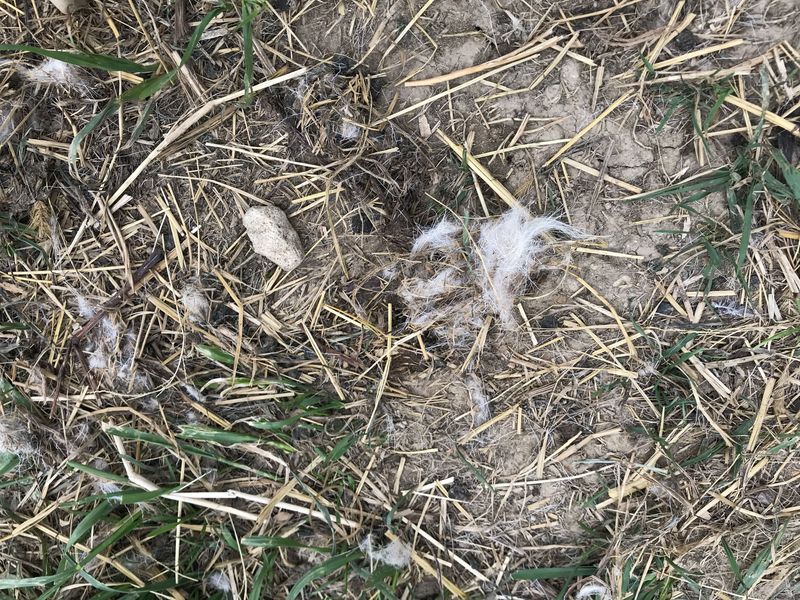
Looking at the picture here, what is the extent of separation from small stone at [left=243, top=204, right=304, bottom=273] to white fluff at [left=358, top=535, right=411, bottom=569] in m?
0.83

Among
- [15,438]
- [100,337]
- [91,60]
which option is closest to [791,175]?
[91,60]

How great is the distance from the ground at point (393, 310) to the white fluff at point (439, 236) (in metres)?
0.01

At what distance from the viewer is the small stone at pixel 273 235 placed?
4.56ft

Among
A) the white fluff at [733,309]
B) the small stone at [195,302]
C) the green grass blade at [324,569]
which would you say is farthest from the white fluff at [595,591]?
the small stone at [195,302]

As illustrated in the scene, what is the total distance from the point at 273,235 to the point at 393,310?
0.39m

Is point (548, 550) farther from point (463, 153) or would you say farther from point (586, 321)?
point (463, 153)

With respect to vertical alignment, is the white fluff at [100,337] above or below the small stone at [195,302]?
below

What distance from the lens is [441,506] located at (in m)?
1.49

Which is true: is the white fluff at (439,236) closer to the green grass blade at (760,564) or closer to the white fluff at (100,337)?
the white fluff at (100,337)

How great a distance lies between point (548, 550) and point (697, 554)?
0.42 meters

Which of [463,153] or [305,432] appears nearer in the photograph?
[463,153]

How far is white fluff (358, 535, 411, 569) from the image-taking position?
148 centimetres

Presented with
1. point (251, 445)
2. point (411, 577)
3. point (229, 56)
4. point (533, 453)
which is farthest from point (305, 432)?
point (229, 56)

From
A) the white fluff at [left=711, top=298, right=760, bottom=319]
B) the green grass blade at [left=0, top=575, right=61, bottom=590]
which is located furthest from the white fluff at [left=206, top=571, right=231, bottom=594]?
the white fluff at [left=711, top=298, right=760, bottom=319]
